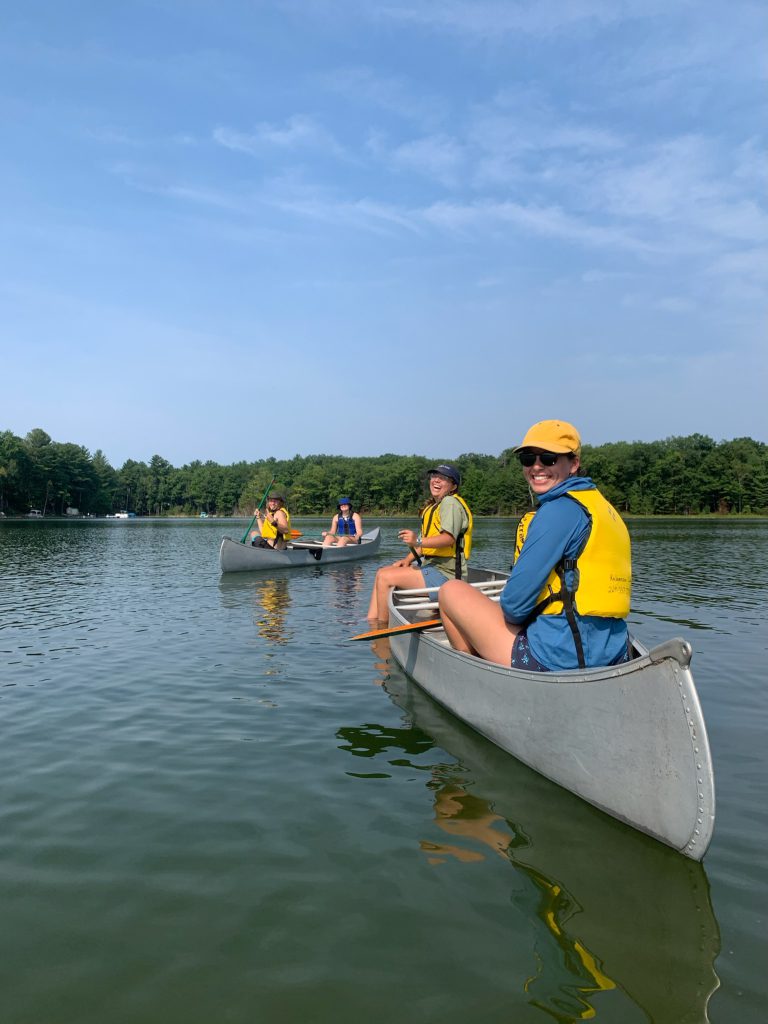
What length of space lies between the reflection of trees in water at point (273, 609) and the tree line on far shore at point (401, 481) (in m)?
57.1

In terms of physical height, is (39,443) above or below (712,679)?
above

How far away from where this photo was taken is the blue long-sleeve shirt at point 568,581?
13.3ft

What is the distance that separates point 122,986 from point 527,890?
1761mm

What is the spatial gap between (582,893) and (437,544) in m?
5.32

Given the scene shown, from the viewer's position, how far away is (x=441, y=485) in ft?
28.2

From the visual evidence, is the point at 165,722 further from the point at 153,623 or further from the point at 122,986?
the point at 153,623

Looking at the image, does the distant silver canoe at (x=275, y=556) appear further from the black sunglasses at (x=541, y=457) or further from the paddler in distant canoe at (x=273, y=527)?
the black sunglasses at (x=541, y=457)

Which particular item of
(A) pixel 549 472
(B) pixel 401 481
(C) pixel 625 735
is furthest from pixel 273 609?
(B) pixel 401 481

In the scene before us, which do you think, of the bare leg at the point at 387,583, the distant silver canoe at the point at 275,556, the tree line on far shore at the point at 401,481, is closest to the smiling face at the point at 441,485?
the bare leg at the point at 387,583

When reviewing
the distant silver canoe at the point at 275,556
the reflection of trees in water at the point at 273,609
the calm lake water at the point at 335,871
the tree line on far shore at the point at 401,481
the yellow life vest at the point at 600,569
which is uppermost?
the tree line on far shore at the point at 401,481

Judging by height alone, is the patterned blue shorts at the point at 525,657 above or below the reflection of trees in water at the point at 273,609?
above

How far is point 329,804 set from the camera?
4191 mm

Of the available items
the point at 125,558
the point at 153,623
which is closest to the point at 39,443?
the point at 125,558

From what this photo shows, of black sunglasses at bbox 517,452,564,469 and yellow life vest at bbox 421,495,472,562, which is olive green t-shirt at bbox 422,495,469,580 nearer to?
yellow life vest at bbox 421,495,472,562
